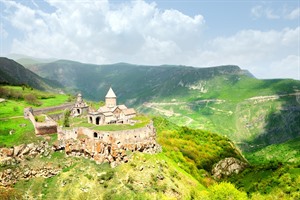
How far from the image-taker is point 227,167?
3684 inches

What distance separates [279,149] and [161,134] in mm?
65359

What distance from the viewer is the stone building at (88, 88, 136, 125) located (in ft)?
240

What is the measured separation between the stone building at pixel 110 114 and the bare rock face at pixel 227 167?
102 ft

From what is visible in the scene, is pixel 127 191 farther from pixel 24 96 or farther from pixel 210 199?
pixel 24 96

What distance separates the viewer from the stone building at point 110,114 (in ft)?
240

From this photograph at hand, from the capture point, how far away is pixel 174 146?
89312 millimetres

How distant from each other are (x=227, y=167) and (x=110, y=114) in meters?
41.8

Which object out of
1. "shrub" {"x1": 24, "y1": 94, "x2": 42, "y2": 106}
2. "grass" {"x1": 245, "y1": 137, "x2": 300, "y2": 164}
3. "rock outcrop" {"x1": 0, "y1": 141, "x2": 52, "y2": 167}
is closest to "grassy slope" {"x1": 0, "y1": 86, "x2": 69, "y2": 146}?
"rock outcrop" {"x1": 0, "y1": 141, "x2": 52, "y2": 167}

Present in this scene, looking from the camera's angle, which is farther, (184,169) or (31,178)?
(184,169)

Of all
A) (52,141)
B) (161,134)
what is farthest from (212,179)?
(52,141)

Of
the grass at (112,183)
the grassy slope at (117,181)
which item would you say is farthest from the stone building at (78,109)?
the grass at (112,183)

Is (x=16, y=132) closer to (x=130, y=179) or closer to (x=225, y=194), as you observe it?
(x=130, y=179)

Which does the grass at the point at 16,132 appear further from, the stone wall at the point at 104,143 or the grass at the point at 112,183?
the grass at the point at 112,183

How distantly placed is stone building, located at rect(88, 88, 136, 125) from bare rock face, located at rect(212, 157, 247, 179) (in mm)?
30984
